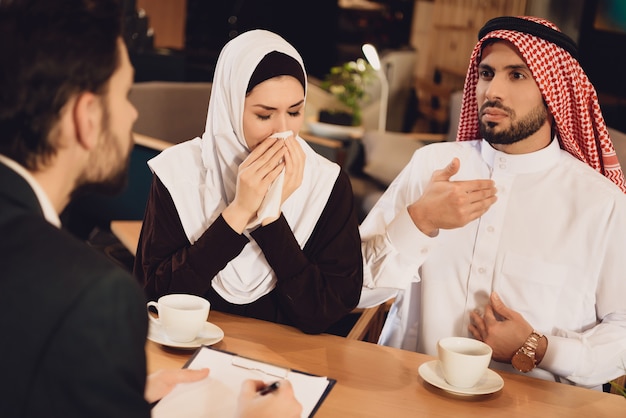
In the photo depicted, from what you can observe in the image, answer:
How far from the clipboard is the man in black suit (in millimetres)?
464

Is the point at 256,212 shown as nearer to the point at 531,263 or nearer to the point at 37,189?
the point at 531,263

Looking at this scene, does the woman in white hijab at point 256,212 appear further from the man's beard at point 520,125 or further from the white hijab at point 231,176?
the man's beard at point 520,125

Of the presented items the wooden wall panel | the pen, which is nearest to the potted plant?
the pen

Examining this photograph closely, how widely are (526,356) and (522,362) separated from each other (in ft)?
0.06

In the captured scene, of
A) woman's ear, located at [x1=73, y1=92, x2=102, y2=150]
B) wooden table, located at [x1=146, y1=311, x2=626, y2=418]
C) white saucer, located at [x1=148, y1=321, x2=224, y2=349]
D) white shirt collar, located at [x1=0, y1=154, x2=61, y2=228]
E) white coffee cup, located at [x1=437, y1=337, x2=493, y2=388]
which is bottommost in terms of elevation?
wooden table, located at [x1=146, y1=311, x2=626, y2=418]

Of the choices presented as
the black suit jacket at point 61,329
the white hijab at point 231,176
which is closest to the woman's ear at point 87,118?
the black suit jacket at point 61,329

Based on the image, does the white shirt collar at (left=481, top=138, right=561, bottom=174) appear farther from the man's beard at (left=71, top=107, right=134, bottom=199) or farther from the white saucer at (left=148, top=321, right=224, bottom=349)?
the man's beard at (left=71, top=107, right=134, bottom=199)

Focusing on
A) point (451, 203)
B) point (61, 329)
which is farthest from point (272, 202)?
point (61, 329)

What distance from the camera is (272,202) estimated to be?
Answer: 2.05 metres

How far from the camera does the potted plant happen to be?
583 centimetres

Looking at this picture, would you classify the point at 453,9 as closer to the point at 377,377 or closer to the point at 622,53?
the point at 622,53

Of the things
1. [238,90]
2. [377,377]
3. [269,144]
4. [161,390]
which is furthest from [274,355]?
[238,90]

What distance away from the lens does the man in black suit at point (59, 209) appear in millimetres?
992

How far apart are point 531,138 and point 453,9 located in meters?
5.65
